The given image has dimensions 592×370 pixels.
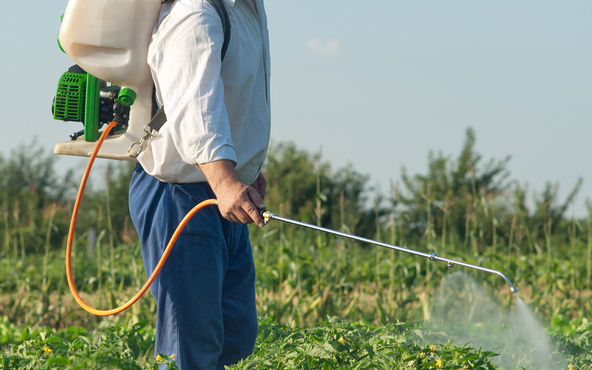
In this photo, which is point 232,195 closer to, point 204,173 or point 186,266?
point 204,173

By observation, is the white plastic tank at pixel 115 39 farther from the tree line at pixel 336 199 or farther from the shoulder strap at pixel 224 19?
the tree line at pixel 336 199

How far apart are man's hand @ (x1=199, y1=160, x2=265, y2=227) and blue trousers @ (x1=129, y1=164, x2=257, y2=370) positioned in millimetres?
323

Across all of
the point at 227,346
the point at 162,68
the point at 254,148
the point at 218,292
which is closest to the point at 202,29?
the point at 162,68

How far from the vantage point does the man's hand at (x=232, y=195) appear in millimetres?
1761

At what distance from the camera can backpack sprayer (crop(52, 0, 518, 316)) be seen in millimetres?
2135

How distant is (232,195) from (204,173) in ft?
0.44

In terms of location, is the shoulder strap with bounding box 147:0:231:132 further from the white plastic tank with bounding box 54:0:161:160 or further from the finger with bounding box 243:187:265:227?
the finger with bounding box 243:187:265:227

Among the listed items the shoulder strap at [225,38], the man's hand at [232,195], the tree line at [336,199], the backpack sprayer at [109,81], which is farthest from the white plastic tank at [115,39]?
the tree line at [336,199]

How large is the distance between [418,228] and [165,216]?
279 inches

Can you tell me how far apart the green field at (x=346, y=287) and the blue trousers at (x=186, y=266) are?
0.17m

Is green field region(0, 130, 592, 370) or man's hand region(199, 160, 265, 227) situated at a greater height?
man's hand region(199, 160, 265, 227)

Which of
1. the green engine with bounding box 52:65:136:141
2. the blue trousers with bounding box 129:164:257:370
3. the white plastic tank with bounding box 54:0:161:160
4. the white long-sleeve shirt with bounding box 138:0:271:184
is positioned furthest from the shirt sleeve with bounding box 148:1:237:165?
the green engine with bounding box 52:65:136:141

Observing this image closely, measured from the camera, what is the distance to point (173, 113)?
187 centimetres

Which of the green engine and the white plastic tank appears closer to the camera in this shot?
the white plastic tank
